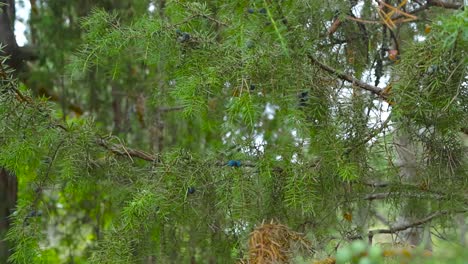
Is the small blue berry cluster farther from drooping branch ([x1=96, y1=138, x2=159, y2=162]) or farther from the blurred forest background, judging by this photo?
drooping branch ([x1=96, y1=138, x2=159, y2=162])

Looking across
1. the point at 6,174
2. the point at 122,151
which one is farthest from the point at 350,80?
the point at 6,174

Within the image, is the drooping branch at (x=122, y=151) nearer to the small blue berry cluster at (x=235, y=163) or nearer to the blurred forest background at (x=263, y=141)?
the blurred forest background at (x=263, y=141)

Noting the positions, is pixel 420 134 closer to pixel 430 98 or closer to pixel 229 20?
pixel 430 98

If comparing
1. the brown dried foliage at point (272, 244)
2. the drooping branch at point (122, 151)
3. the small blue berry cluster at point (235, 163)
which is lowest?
the brown dried foliage at point (272, 244)

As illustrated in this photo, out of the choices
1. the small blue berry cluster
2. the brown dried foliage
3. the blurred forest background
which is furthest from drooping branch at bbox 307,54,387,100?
the brown dried foliage

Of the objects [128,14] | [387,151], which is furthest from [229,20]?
[128,14]

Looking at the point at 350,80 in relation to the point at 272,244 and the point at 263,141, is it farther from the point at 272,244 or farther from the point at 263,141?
the point at 272,244

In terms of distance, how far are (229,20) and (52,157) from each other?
0.84 meters

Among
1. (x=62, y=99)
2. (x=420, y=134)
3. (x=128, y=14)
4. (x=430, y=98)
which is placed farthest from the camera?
(x=62, y=99)

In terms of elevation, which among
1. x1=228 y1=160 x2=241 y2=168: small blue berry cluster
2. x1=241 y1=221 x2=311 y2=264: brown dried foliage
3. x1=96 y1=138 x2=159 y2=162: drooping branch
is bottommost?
x1=241 y1=221 x2=311 y2=264: brown dried foliage

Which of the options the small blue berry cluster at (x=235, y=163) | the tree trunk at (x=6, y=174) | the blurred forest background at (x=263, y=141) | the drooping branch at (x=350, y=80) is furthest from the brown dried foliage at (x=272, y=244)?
the tree trunk at (x=6, y=174)

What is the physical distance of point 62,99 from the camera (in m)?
4.14

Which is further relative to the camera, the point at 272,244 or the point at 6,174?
the point at 6,174

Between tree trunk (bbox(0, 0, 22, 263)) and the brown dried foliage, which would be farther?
tree trunk (bbox(0, 0, 22, 263))
